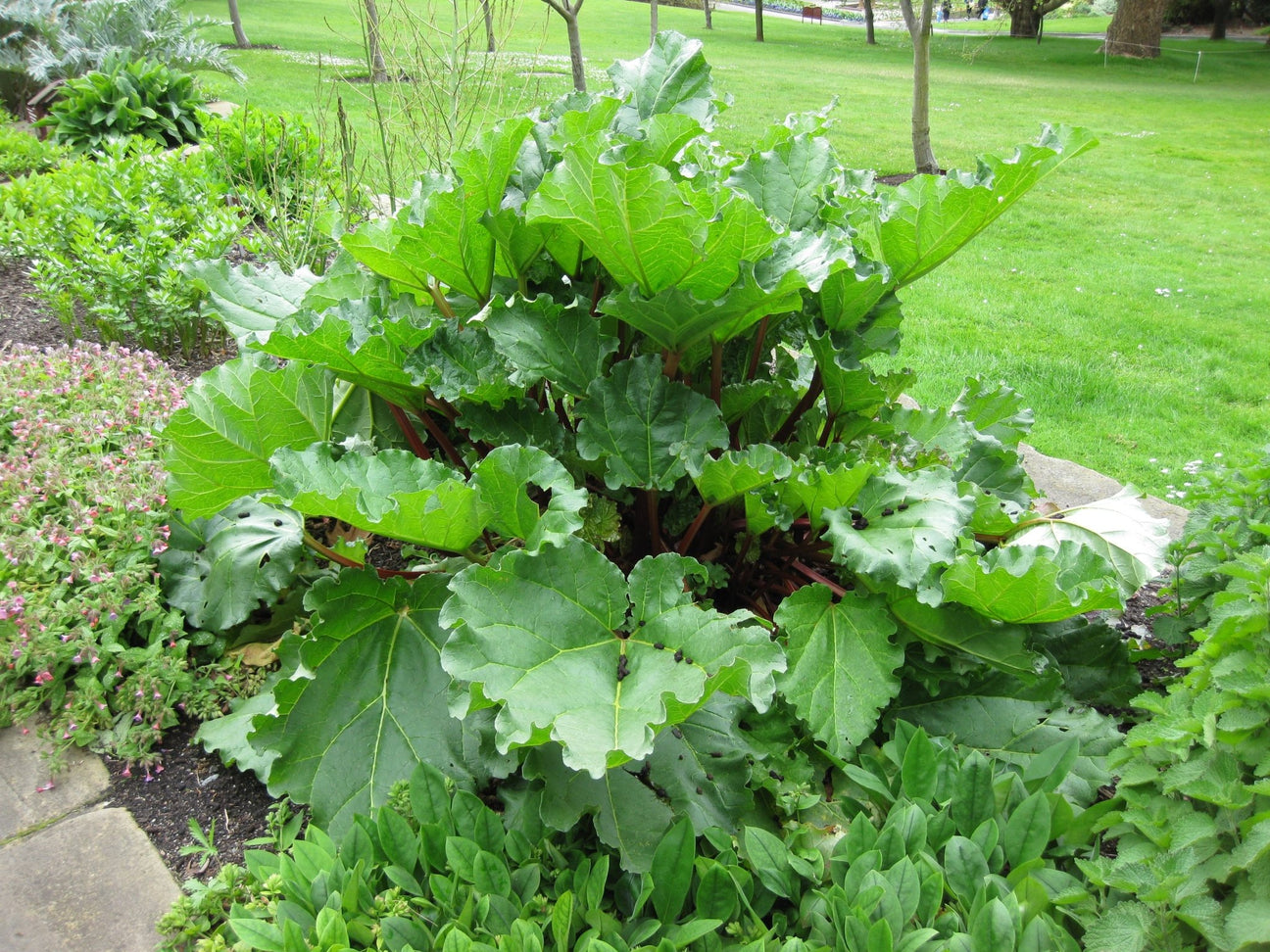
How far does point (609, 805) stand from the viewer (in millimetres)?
1750

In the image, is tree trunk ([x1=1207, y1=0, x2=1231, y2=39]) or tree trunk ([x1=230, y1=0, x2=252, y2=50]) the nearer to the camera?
tree trunk ([x1=230, y1=0, x2=252, y2=50])

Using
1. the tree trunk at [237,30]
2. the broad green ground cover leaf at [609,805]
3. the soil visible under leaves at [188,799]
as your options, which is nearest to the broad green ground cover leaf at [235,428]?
the soil visible under leaves at [188,799]

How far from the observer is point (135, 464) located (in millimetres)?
2561

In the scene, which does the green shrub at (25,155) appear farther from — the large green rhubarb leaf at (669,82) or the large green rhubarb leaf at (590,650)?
the large green rhubarb leaf at (590,650)

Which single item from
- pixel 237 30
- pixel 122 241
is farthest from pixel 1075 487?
pixel 237 30

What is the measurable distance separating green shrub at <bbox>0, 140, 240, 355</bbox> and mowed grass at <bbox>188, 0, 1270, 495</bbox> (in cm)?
93

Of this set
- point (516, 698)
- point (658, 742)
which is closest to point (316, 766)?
point (516, 698)

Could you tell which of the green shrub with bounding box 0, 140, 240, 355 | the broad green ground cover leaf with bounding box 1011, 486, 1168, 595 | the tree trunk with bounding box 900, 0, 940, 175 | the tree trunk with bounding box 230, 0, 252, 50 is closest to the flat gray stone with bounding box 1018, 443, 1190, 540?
the broad green ground cover leaf with bounding box 1011, 486, 1168, 595

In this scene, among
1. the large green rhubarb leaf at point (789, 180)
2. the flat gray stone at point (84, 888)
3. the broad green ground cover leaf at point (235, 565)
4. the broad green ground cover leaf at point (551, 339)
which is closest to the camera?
the flat gray stone at point (84, 888)

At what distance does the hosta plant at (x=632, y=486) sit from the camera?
5.64 feet

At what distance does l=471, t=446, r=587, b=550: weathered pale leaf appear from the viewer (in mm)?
1767

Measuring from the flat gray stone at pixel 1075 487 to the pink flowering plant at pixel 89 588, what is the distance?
2.70 meters

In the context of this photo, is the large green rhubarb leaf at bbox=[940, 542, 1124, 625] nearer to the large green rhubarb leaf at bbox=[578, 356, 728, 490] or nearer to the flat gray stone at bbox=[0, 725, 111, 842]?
the large green rhubarb leaf at bbox=[578, 356, 728, 490]

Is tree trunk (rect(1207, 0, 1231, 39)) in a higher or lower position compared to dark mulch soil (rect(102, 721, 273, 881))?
higher
